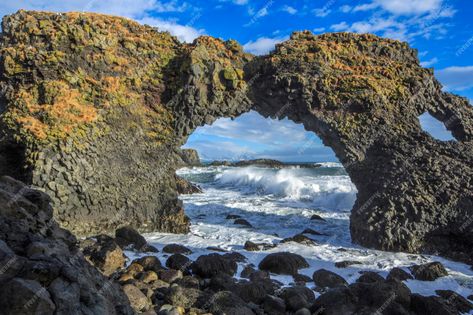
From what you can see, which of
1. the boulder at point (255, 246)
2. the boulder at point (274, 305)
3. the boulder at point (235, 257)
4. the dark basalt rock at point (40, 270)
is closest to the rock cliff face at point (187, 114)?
the boulder at point (255, 246)

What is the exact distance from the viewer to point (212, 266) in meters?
9.86

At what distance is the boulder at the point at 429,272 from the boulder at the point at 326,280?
2.62 m

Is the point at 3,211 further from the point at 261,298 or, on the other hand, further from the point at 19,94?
the point at 19,94

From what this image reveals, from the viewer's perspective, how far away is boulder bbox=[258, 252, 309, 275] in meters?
10.5

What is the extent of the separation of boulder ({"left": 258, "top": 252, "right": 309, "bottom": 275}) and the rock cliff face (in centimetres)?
460

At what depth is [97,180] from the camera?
528 inches

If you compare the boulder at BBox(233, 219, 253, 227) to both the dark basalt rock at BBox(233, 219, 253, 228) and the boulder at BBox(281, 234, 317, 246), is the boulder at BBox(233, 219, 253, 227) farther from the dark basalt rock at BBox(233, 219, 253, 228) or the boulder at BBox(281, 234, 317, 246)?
the boulder at BBox(281, 234, 317, 246)

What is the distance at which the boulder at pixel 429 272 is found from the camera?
10.8 m

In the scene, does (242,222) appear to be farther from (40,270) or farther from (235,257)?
(40,270)

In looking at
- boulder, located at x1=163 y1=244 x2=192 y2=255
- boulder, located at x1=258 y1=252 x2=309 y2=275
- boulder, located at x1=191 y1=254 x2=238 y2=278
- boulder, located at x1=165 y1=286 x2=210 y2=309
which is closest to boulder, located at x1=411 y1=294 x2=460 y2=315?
boulder, located at x1=258 y1=252 x2=309 y2=275

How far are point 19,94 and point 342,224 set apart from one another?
15.7 m

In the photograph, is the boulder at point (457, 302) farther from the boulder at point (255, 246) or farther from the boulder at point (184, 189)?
the boulder at point (184, 189)

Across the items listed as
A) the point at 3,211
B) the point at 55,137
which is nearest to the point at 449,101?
the point at 55,137

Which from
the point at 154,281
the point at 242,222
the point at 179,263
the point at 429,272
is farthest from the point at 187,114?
the point at 429,272
